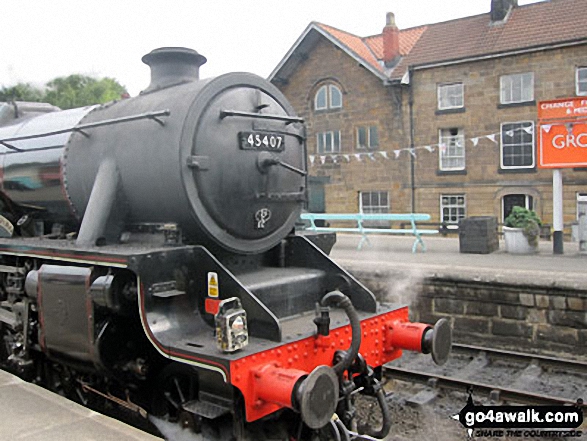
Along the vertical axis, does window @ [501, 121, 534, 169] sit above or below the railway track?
above

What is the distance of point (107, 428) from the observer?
10.8ft

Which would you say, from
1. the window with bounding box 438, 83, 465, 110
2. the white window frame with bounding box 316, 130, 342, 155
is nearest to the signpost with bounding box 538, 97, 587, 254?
the window with bounding box 438, 83, 465, 110

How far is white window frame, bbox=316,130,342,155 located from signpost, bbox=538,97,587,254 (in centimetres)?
993

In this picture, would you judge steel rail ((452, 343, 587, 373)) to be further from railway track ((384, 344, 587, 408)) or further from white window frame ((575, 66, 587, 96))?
white window frame ((575, 66, 587, 96))

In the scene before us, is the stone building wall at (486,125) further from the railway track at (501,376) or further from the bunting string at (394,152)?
the railway track at (501,376)

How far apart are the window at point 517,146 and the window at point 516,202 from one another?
85cm

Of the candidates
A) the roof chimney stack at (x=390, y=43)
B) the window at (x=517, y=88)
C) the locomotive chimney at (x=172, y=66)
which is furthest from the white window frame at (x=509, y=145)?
the locomotive chimney at (x=172, y=66)

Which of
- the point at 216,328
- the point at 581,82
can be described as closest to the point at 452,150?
the point at 581,82

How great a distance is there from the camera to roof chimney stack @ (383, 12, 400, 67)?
19500mm

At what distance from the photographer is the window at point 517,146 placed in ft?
53.3

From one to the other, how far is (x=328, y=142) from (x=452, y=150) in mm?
4428

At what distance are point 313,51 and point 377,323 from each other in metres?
17.4

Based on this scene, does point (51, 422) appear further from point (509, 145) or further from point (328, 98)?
point (328, 98)

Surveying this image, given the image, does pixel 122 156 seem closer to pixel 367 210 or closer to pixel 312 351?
pixel 312 351
